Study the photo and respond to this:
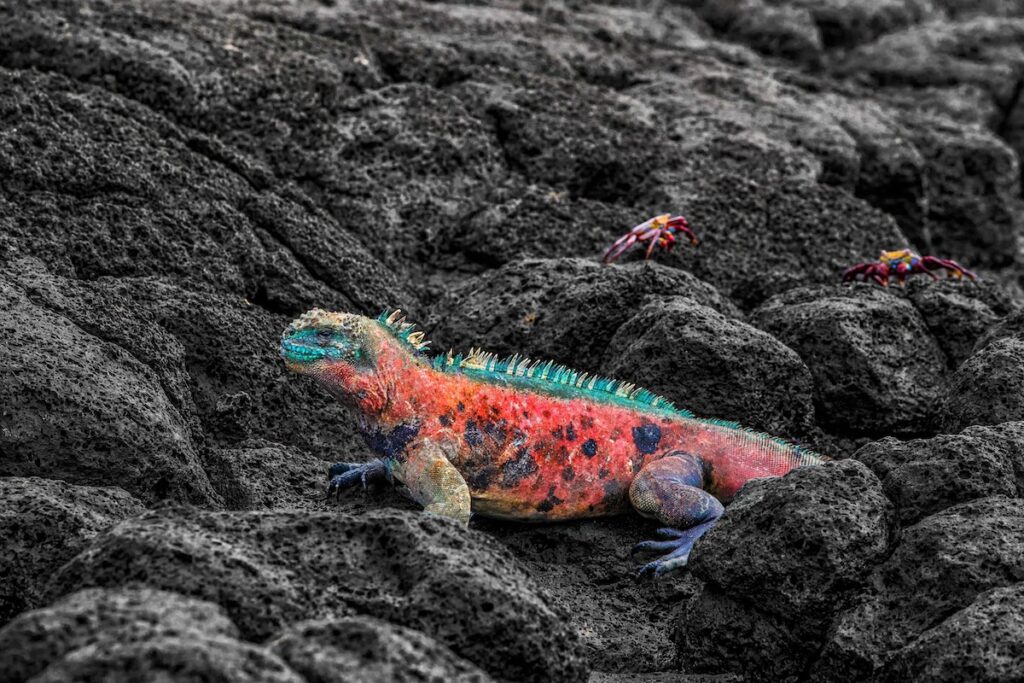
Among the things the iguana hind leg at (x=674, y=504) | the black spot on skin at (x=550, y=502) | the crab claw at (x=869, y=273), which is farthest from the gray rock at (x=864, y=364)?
the black spot on skin at (x=550, y=502)

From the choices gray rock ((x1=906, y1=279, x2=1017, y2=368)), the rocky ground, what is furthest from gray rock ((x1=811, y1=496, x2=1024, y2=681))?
gray rock ((x1=906, y1=279, x2=1017, y2=368))

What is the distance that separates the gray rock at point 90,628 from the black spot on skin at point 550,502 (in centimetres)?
228

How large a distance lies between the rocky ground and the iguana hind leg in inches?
4.0

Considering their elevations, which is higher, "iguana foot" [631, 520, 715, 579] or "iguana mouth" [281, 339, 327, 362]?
"iguana mouth" [281, 339, 327, 362]

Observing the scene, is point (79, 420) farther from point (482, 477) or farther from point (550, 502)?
point (550, 502)

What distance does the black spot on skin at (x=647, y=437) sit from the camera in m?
5.55

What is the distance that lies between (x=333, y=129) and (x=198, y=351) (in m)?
2.45

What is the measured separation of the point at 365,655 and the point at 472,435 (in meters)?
2.24

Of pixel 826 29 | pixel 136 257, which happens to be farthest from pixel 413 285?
pixel 826 29

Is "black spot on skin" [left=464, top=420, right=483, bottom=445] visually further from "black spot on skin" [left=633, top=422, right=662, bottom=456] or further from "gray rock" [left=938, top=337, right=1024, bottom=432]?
"gray rock" [left=938, top=337, right=1024, bottom=432]

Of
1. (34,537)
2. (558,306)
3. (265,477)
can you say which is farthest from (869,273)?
(34,537)

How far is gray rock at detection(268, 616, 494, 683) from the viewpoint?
10.0 ft

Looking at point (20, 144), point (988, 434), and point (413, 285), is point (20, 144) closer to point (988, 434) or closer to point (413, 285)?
point (413, 285)

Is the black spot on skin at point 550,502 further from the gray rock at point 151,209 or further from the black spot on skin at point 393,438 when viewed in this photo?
the gray rock at point 151,209
